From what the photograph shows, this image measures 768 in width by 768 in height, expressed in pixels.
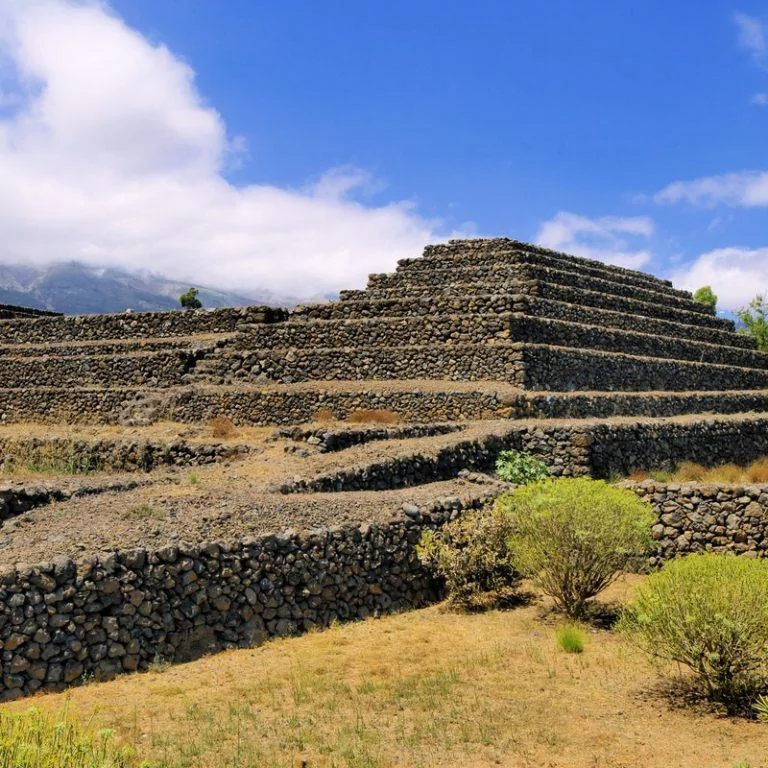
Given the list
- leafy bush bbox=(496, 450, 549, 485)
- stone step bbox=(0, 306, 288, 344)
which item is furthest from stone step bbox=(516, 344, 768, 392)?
stone step bbox=(0, 306, 288, 344)

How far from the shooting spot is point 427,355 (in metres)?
24.9

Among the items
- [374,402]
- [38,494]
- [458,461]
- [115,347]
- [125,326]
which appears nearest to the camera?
[38,494]

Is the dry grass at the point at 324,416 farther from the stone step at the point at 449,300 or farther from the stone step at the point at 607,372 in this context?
the stone step at the point at 607,372

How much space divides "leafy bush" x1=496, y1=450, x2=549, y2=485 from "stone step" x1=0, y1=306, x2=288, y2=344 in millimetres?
14891

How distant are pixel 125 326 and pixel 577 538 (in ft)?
91.8

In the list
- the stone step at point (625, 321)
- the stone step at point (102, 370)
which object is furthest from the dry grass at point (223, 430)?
the stone step at point (625, 321)

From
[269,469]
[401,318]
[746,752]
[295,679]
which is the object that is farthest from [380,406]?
[746,752]

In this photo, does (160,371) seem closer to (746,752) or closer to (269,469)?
(269,469)

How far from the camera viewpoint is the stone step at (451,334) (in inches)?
963

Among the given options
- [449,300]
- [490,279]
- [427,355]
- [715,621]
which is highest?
[490,279]

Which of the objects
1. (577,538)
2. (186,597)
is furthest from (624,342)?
(186,597)

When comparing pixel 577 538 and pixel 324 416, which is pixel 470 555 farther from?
pixel 324 416

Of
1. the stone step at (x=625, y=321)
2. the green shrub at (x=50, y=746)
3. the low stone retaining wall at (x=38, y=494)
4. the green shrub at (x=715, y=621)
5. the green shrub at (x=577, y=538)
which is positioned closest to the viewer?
the green shrub at (x=50, y=746)

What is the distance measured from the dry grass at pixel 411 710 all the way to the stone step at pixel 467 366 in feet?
45.5
